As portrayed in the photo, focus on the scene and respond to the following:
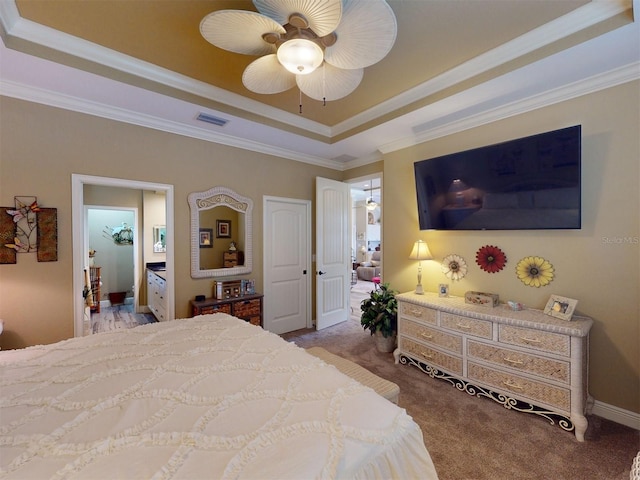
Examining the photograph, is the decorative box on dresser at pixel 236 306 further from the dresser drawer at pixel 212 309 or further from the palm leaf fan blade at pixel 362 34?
the palm leaf fan blade at pixel 362 34

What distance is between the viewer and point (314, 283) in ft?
13.9

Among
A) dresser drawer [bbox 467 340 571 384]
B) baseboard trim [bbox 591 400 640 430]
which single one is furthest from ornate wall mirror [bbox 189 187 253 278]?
baseboard trim [bbox 591 400 640 430]

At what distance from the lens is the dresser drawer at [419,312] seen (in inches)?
105

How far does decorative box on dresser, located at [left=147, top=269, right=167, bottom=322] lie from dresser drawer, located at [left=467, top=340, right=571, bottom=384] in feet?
11.7

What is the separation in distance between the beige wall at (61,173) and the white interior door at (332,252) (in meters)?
1.73

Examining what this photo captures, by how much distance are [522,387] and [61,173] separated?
14.2 feet

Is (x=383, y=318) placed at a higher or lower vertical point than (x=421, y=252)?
lower

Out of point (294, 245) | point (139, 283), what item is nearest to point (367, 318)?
point (294, 245)

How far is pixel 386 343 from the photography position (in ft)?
10.7

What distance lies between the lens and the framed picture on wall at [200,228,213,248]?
3.25 meters

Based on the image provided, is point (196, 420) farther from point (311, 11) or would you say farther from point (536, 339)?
point (536, 339)

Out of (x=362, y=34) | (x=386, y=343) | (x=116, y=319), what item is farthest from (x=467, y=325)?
(x=116, y=319)

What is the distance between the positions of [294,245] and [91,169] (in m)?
2.47

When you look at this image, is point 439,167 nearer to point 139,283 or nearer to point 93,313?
point 139,283
